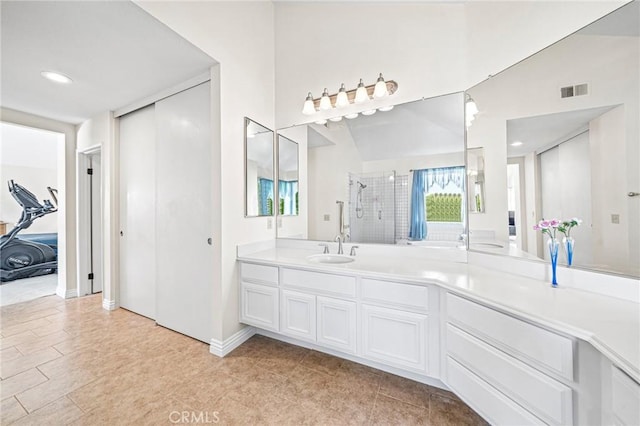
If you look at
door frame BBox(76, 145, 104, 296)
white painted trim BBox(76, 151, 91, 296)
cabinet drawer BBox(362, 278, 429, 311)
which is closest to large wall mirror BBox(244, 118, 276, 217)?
cabinet drawer BBox(362, 278, 429, 311)

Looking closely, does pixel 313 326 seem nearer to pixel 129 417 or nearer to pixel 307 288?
pixel 307 288

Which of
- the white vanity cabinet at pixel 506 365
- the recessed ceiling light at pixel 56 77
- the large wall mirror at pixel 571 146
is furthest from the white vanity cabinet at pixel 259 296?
the recessed ceiling light at pixel 56 77

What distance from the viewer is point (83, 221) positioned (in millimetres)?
3326

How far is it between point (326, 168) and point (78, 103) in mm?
2978

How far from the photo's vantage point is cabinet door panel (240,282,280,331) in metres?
2.00

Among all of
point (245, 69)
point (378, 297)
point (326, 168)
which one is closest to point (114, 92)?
point (245, 69)

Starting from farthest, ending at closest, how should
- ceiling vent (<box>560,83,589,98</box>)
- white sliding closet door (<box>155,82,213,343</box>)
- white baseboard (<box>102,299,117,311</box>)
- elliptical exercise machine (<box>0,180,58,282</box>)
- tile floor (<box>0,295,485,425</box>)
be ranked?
1. elliptical exercise machine (<box>0,180,58,282</box>)
2. white baseboard (<box>102,299,117,311</box>)
3. white sliding closet door (<box>155,82,213,343</box>)
4. tile floor (<box>0,295,485,425</box>)
5. ceiling vent (<box>560,83,589,98</box>)

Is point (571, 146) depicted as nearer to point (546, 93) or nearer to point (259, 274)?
point (546, 93)

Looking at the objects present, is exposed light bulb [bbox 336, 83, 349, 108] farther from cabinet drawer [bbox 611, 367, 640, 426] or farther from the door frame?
the door frame

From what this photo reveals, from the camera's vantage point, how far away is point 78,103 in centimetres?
275

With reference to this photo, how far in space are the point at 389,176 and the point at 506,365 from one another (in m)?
1.49

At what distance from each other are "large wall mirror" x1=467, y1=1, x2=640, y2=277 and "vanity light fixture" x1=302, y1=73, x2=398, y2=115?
0.68m

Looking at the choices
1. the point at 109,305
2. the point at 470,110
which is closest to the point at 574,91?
the point at 470,110

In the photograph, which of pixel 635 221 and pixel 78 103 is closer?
pixel 635 221
